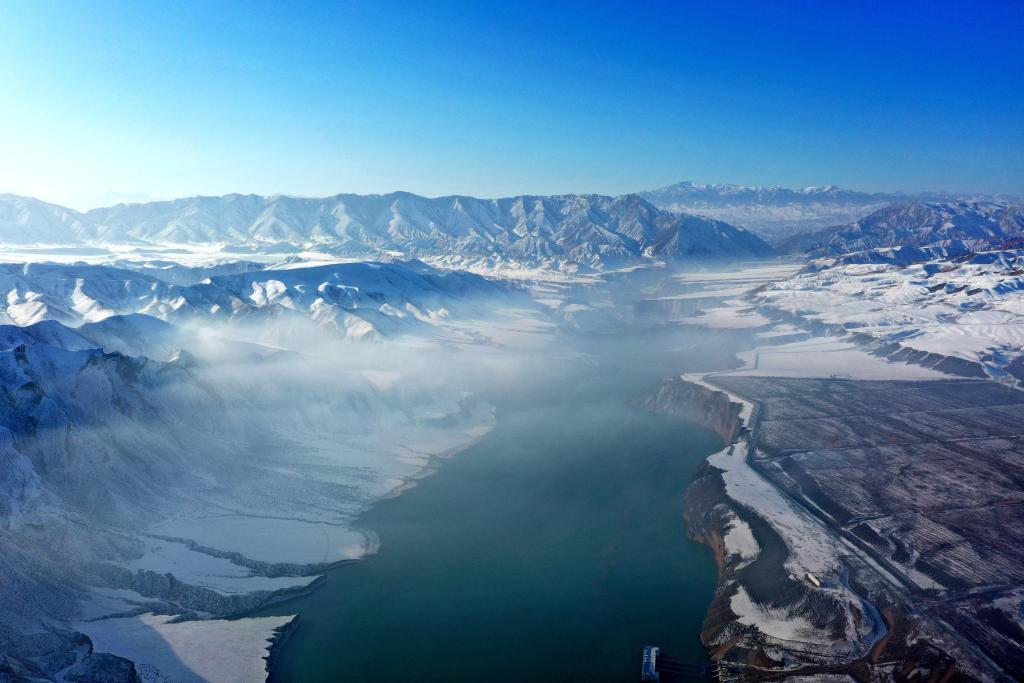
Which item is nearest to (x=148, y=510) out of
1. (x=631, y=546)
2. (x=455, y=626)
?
(x=455, y=626)

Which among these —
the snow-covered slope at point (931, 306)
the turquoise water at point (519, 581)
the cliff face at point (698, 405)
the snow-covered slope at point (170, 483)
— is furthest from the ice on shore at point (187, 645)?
the snow-covered slope at point (931, 306)

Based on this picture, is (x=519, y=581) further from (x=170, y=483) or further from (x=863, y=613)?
(x=170, y=483)

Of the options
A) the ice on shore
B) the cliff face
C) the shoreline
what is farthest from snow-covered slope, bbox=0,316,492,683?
the shoreline

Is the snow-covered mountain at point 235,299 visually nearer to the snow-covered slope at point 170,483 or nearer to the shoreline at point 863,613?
the snow-covered slope at point 170,483

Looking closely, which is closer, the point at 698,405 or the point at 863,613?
the point at 863,613

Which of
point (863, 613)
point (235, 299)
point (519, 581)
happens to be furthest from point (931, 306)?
point (235, 299)

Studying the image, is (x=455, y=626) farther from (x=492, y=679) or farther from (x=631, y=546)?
(x=631, y=546)
